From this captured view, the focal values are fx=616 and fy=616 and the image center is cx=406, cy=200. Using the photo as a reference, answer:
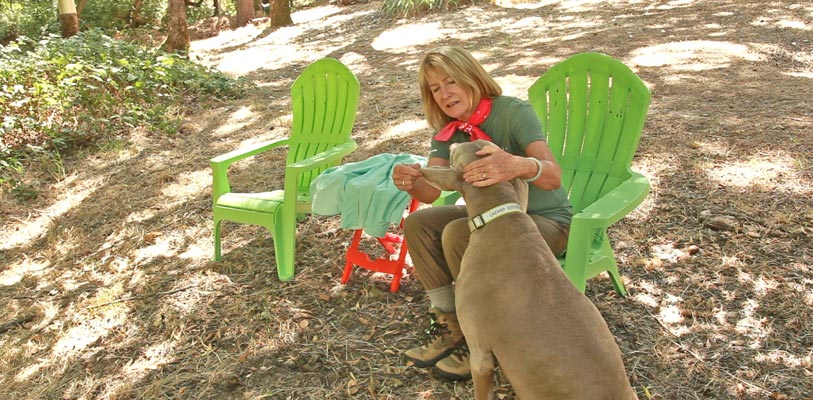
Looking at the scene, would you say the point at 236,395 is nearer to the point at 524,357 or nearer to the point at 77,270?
the point at 524,357

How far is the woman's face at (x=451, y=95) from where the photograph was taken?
2508 millimetres

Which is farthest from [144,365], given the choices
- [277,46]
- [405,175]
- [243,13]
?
[243,13]

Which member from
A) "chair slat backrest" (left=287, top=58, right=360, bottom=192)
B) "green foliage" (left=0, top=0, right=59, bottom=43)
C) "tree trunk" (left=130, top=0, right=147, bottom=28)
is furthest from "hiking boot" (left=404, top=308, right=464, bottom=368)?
"tree trunk" (left=130, top=0, right=147, bottom=28)

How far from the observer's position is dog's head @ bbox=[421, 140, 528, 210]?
6.91 ft

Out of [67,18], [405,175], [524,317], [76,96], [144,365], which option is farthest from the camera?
[67,18]

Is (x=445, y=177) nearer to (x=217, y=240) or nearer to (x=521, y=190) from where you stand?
(x=521, y=190)

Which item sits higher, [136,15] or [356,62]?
[136,15]

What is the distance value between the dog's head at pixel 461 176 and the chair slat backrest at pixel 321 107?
1691 mm

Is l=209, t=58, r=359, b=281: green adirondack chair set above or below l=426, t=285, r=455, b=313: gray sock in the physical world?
above

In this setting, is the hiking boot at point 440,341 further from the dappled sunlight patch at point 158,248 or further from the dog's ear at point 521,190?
the dappled sunlight patch at point 158,248

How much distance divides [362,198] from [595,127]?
3.97 ft

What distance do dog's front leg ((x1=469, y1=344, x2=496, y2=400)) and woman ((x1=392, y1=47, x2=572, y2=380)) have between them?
495 mm

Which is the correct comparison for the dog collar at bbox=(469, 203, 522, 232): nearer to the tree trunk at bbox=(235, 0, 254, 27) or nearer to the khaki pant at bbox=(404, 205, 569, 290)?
the khaki pant at bbox=(404, 205, 569, 290)

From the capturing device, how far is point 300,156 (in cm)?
392
